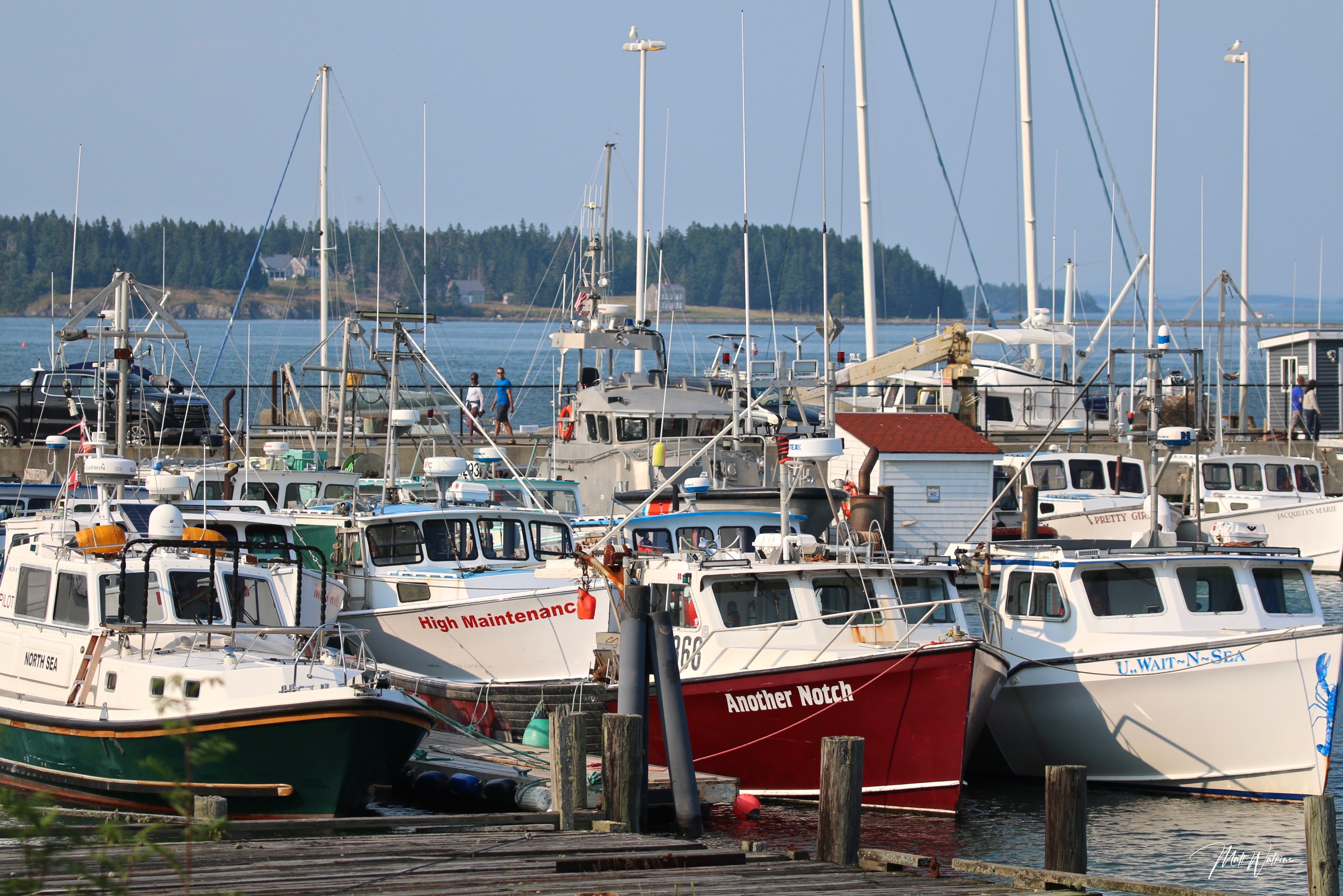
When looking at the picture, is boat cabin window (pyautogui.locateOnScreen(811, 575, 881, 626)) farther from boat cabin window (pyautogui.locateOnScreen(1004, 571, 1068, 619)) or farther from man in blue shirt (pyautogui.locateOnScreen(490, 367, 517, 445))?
man in blue shirt (pyautogui.locateOnScreen(490, 367, 517, 445))

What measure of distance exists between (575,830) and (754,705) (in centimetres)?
422

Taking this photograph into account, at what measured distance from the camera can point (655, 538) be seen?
1848 centimetres

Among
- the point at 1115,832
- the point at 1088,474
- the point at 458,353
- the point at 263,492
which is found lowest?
the point at 1115,832

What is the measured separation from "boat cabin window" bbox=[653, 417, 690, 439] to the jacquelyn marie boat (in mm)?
12161

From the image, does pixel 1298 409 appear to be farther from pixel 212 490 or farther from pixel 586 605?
pixel 586 605

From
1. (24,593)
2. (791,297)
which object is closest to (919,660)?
(24,593)

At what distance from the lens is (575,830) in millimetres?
10234

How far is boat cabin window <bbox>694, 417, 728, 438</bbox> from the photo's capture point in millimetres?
26094

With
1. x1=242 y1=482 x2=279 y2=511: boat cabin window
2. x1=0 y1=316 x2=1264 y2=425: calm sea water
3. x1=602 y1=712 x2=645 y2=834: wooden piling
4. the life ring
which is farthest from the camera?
x1=0 y1=316 x2=1264 y2=425: calm sea water

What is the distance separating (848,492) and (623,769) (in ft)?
37.8

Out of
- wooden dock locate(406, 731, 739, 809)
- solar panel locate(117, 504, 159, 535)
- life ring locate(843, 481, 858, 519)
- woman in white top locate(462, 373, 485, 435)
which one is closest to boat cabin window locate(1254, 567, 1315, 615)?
wooden dock locate(406, 731, 739, 809)

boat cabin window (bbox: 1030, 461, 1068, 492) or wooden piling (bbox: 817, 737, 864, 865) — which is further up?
boat cabin window (bbox: 1030, 461, 1068, 492)

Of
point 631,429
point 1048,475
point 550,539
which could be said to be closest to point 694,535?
point 550,539

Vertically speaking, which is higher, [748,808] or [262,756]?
[262,756]
